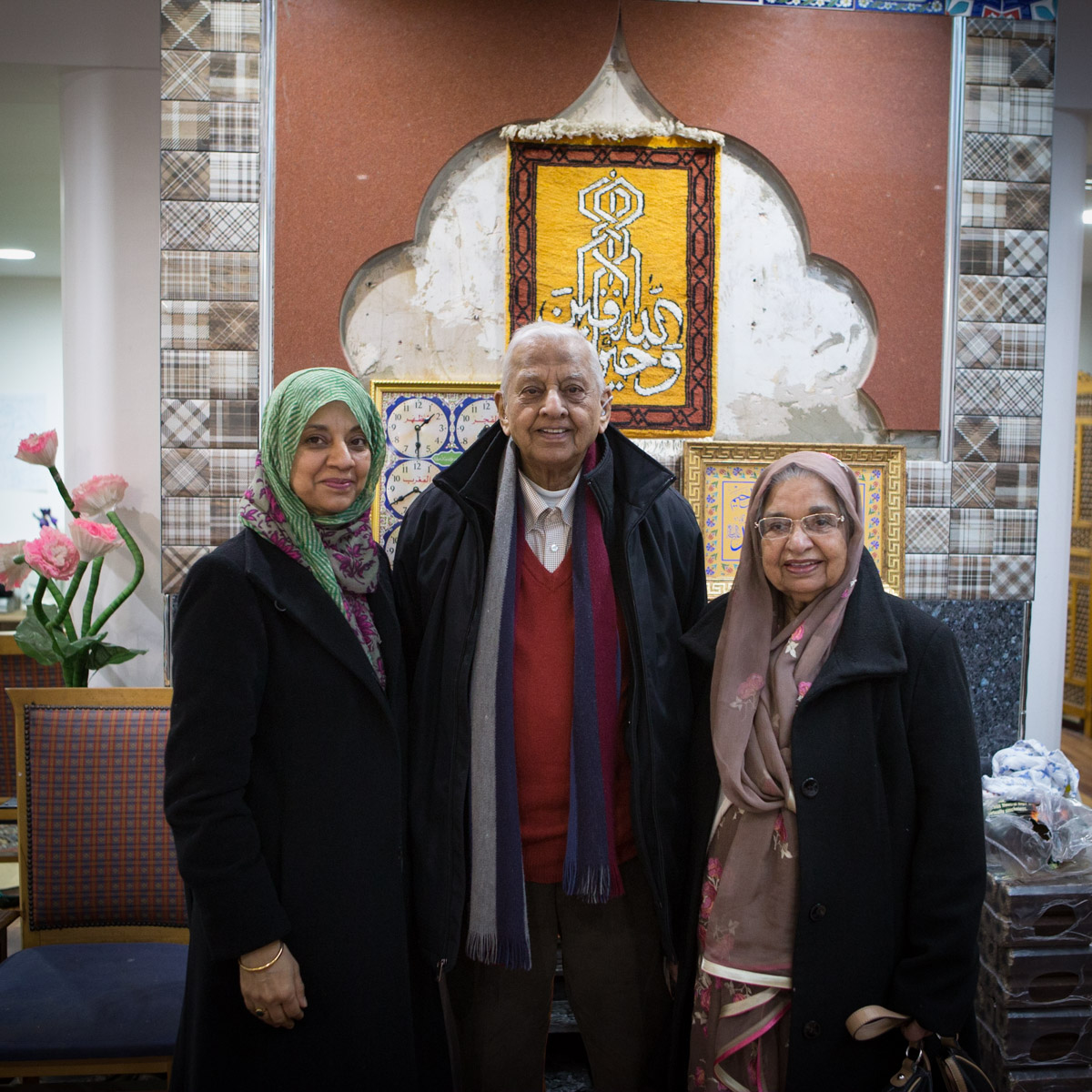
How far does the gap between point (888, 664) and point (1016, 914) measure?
1027 millimetres

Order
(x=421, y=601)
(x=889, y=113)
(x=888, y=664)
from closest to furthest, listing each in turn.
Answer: (x=888, y=664)
(x=421, y=601)
(x=889, y=113)

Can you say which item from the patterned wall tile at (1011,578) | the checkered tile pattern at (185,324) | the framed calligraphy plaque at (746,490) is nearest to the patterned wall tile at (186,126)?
the checkered tile pattern at (185,324)

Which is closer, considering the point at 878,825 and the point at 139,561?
the point at 878,825

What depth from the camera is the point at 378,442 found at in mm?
1560

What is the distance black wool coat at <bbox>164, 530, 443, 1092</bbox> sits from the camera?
1.38 m

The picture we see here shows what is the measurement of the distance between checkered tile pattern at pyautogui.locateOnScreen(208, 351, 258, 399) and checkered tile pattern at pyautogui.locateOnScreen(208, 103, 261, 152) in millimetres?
553

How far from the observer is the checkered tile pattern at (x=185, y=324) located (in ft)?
8.18

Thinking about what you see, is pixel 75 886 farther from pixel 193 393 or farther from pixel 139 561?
pixel 193 393

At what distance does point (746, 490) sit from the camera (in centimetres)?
261

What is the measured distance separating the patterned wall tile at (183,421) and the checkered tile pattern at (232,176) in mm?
558

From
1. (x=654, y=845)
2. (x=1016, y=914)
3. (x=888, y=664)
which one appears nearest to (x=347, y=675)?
(x=654, y=845)

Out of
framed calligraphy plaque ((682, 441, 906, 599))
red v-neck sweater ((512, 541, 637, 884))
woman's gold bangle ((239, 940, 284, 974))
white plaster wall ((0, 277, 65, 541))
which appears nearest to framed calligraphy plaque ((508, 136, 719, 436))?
framed calligraphy plaque ((682, 441, 906, 599))

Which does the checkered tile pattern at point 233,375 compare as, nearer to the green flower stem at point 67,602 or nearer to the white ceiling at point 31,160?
the green flower stem at point 67,602

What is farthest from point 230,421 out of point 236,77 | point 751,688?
point 751,688
